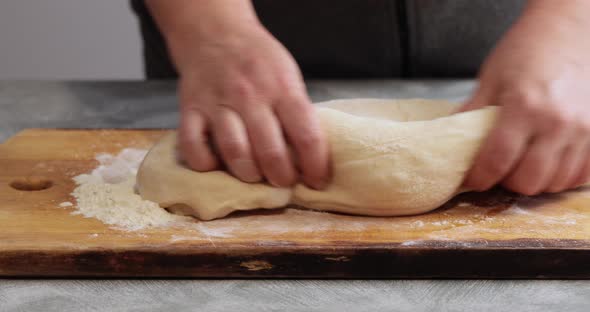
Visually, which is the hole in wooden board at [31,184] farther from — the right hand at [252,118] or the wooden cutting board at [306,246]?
the right hand at [252,118]

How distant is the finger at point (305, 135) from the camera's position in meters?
1.13

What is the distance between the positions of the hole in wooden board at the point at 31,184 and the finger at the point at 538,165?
2.78ft

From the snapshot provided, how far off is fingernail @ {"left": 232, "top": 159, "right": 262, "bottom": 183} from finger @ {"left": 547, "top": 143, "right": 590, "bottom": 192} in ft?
1.69

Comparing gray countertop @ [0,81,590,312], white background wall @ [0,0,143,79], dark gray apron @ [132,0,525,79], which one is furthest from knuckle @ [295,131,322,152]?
white background wall @ [0,0,143,79]

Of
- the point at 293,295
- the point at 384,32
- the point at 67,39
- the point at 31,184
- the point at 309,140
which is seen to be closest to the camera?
the point at 293,295

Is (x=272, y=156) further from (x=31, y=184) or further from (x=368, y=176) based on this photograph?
(x=31, y=184)

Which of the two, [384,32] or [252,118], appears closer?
[252,118]

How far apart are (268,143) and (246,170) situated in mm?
64

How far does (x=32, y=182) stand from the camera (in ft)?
4.34

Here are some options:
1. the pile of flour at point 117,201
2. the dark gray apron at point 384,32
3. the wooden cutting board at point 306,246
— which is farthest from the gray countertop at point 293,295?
the dark gray apron at point 384,32

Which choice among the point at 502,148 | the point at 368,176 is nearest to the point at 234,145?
the point at 368,176

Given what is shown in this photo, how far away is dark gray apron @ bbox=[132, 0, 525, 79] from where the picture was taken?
6.23 ft

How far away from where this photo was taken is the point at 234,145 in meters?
1.14

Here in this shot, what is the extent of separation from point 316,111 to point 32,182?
565mm
